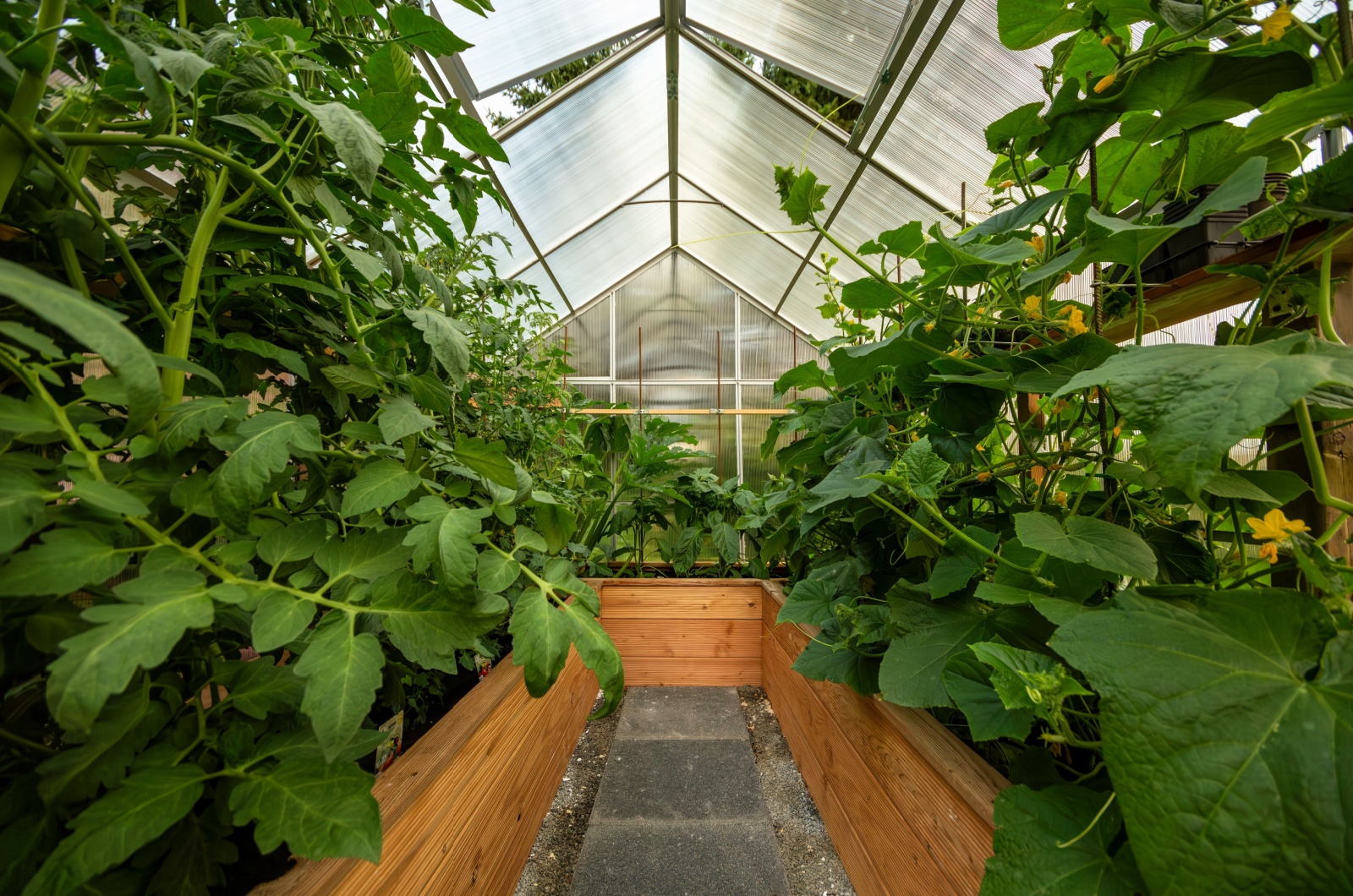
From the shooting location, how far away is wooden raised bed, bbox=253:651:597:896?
51 centimetres

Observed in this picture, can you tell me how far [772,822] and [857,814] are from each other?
1.04 ft

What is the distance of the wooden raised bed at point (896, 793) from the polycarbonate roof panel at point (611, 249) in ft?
12.0

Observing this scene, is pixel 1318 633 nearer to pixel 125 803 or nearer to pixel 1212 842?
pixel 1212 842

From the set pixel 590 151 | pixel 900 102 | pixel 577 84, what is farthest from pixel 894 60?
pixel 590 151

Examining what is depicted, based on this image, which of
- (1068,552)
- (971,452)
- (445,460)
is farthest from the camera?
(971,452)

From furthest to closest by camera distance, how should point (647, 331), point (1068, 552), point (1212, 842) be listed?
point (647, 331) < point (1068, 552) < point (1212, 842)

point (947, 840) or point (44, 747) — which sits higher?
point (44, 747)

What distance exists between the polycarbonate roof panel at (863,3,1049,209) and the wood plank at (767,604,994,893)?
5.72 ft

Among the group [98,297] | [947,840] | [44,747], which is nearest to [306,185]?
[98,297]

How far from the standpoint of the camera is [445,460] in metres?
0.56

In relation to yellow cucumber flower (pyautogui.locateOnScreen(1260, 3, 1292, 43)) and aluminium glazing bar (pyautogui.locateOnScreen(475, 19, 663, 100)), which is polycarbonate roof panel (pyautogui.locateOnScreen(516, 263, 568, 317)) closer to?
aluminium glazing bar (pyautogui.locateOnScreen(475, 19, 663, 100))

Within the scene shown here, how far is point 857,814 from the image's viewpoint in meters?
0.89

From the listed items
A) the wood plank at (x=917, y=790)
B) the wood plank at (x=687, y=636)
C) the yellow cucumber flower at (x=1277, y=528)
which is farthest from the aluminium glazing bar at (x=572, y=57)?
the yellow cucumber flower at (x=1277, y=528)

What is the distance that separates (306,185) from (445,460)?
28 cm
